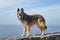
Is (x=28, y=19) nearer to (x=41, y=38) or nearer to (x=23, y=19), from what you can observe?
(x=23, y=19)

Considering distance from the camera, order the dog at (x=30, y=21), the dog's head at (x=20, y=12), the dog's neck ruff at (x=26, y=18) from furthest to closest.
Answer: the dog at (x=30, y=21)
the dog's neck ruff at (x=26, y=18)
the dog's head at (x=20, y=12)

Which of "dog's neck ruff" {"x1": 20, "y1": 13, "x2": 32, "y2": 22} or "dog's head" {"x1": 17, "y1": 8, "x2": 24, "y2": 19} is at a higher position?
"dog's head" {"x1": 17, "y1": 8, "x2": 24, "y2": 19}

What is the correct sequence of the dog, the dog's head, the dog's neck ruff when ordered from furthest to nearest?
1. the dog
2. the dog's neck ruff
3. the dog's head

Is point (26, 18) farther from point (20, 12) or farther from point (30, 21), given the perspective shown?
point (20, 12)

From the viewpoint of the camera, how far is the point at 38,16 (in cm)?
2164

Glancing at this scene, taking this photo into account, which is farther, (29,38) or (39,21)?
(39,21)

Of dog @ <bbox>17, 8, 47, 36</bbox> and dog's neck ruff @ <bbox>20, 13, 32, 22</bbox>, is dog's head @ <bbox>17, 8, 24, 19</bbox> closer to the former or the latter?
dog @ <bbox>17, 8, 47, 36</bbox>

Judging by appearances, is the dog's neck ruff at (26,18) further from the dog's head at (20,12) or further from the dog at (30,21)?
the dog's head at (20,12)

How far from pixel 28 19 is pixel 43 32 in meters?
1.77

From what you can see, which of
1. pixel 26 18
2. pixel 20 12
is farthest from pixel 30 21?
pixel 20 12

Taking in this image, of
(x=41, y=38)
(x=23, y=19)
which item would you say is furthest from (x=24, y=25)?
(x=41, y=38)

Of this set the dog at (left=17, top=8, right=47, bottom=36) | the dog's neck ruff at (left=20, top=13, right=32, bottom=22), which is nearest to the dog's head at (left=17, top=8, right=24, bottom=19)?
the dog at (left=17, top=8, right=47, bottom=36)

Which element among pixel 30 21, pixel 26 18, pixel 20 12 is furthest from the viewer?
pixel 30 21

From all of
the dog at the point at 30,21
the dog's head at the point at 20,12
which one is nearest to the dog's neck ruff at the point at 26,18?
the dog at the point at 30,21
